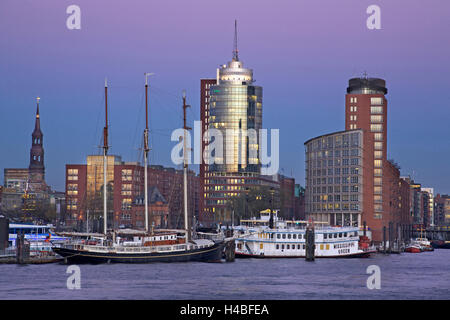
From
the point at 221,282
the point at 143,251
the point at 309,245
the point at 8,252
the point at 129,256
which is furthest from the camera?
the point at 309,245

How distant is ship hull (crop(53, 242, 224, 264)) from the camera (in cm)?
11569

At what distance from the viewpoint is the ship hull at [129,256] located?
116 meters

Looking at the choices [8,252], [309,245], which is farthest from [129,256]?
[309,245]

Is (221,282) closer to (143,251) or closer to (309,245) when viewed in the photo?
(143,251)

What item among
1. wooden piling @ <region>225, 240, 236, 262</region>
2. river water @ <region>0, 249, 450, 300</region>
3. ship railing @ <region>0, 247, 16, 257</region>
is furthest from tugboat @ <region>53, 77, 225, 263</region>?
ship railing @ <region>0, 247, 16, 257</region>

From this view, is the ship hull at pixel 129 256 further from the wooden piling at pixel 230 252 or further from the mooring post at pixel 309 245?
the mooring post at pixel 309 245

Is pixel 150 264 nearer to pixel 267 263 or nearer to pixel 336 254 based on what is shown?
pixel 267 263

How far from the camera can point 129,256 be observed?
387 ft

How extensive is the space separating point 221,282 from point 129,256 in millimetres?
30117

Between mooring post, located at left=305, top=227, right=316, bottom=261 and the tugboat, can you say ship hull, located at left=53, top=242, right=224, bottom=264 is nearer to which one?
the tugboat

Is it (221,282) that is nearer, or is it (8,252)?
(221,282)

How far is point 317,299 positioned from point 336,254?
67.9m

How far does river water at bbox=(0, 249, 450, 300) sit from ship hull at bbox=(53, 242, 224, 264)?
1.77m

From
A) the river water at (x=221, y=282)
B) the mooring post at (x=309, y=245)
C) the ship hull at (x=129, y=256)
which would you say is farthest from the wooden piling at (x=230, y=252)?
the mooring post at (x=309, y=245)
